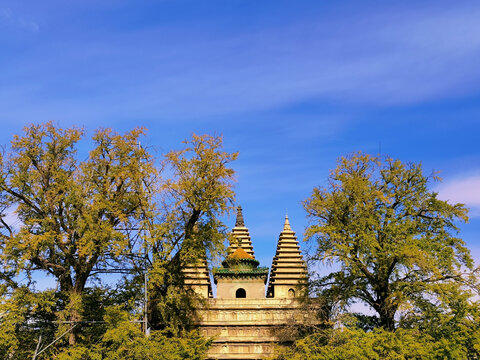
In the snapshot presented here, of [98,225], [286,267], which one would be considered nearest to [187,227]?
[98,225]

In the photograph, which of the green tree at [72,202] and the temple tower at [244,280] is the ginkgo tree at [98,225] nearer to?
the green tree at [72,202]

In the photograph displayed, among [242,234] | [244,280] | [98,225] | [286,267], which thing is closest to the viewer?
[98,225]

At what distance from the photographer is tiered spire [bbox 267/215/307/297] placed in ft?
156

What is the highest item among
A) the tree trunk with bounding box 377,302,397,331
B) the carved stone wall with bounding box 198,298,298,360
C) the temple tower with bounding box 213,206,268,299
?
the temple tower with bounding box 213,206,268,299

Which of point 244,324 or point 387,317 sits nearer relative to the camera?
point 387,317

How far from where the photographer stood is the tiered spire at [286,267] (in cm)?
4741

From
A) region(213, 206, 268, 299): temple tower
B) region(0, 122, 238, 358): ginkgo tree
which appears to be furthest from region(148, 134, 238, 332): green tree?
region(213, 206, 268, 299): temple tower

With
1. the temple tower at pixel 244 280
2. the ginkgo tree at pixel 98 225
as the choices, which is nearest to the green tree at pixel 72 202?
the ginkgo tree at pixel 98 225

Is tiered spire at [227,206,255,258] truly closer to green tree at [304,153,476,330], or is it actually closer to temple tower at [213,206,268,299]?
temple tower at [213,206,268,299]

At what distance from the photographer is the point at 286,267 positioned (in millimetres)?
48625

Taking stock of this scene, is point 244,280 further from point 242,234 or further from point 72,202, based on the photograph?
point 72,202

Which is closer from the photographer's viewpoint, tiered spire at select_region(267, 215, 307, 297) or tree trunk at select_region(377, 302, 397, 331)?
tree trunk at select_region(377, 302, 397, 331)

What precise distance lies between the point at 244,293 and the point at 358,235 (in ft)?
63.5

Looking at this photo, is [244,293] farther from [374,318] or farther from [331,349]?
[331,349]
